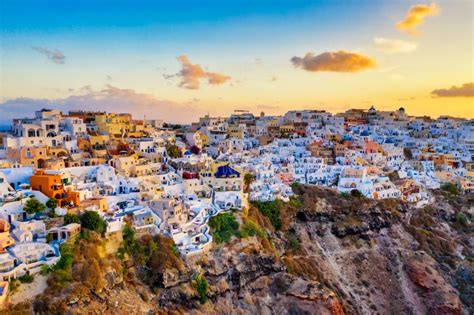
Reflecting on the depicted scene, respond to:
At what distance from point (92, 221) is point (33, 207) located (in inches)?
165

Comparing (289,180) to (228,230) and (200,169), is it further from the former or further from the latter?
(228,230)

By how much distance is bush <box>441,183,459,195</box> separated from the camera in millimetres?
64188

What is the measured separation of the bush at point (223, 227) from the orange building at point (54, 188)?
36.2 feet

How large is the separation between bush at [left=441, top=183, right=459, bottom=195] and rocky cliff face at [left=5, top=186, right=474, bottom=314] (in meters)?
1.65

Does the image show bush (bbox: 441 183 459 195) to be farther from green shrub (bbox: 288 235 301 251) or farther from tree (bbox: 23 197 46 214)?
tree (bbox: 23 197 46 214)

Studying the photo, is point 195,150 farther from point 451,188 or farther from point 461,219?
point 451,188

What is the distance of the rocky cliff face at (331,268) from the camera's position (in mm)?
33750

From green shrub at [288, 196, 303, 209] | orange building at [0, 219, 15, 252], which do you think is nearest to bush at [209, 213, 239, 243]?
green shrub at [288, 196, 303, 209]

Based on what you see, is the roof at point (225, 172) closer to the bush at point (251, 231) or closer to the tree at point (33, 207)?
the bush at point (251, 231)

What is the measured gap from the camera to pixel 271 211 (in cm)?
4775

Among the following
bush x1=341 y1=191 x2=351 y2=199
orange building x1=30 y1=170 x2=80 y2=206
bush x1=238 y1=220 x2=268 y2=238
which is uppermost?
orange building x1=30 y1=170 x2=80 y2=206

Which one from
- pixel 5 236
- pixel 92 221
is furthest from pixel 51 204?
pixel 5 236

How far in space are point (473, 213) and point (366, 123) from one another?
115 feet

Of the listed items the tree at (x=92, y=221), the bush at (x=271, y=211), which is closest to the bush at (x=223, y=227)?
the bush at (x=271, y=211)
